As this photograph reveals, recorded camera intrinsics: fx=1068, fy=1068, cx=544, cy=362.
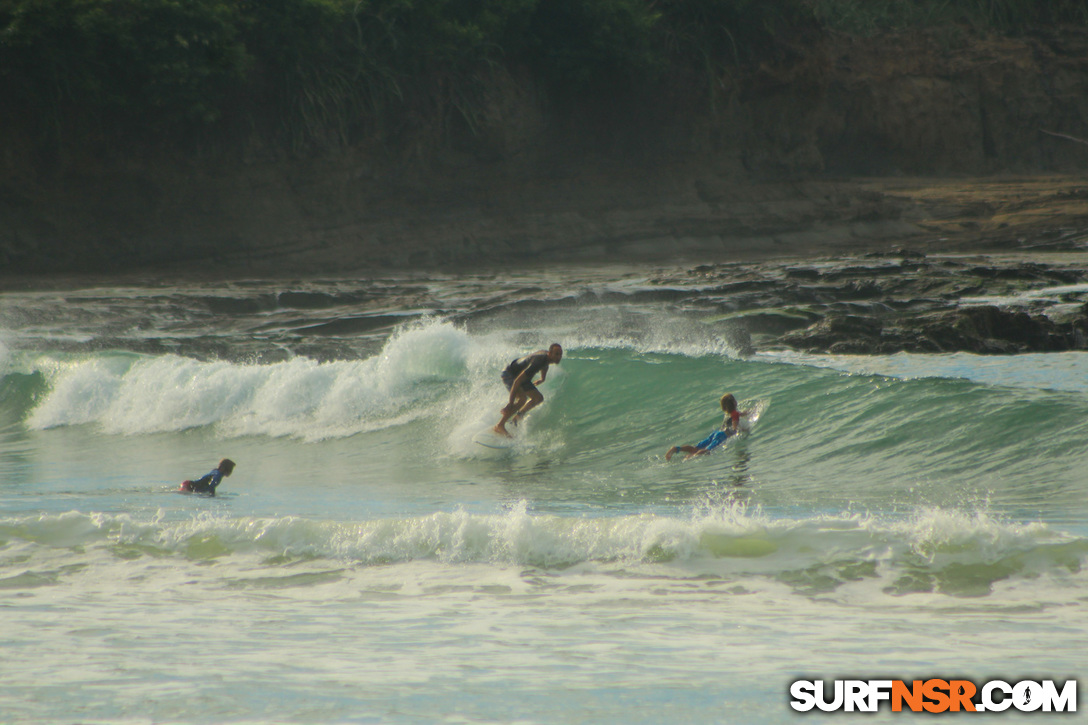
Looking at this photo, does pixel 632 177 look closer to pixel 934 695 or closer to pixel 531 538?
pixel 531 538

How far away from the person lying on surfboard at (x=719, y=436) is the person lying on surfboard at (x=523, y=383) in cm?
159

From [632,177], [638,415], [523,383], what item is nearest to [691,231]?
[632,177]

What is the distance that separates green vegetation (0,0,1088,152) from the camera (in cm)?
2312

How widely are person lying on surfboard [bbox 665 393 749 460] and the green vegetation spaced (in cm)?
1794

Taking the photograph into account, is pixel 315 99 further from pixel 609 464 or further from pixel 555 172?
pixel 609 464

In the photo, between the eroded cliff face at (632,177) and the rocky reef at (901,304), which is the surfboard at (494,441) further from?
the eroded cliff face at (632,177)

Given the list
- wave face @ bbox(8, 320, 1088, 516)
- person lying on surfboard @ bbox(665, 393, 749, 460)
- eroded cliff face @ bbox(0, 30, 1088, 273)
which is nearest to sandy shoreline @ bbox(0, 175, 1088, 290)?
eroded cliff face @ bbox(0, 30, 1088, 273)

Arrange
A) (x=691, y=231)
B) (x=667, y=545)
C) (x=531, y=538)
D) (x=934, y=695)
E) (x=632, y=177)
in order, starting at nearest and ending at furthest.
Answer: (x=934, y=695) → (x=667, y=545) → (x=531, y=538) → (x=691, y=231) → (x=632, y=177)

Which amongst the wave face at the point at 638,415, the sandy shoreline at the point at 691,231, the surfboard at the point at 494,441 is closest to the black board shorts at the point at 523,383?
the wave face at the point at 638,415

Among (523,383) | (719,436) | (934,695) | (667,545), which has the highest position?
(523,383)

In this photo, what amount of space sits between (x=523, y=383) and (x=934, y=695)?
284 inches

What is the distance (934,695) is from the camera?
11.9 feet

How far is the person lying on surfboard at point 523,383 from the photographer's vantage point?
10570 millimetres

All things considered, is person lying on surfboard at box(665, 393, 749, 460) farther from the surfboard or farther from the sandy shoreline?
the sandy shoreline
